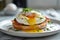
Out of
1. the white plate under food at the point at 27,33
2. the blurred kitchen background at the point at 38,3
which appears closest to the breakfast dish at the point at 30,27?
the white plate under food at the point at 27,33

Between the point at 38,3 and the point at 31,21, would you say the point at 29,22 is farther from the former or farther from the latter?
the point at 38,3

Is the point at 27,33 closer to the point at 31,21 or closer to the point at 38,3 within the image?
the point at 31,21

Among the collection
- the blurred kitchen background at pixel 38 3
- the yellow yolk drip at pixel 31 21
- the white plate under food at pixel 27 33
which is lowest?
the white plate under food at pixel 27 33

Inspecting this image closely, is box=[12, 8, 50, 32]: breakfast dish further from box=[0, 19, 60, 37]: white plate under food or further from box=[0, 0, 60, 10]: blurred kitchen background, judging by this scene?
box=[0, 0, 60, 10]: blurred kitchen background

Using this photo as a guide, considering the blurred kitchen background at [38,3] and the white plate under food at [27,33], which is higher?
the blurred kitchen background at [38,3]

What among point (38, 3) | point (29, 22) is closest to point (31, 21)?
point (29, 22)

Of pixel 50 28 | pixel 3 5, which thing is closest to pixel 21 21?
pixel 50 28

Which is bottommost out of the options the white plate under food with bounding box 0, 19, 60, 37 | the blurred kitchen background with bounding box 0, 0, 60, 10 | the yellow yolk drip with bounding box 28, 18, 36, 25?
the white plate under food with bounding box 0, 19, 60, 37

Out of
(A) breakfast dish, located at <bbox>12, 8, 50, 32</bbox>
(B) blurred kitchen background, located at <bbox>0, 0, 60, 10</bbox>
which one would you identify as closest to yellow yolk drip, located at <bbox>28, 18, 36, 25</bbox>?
(A) breakfast dish, located at <bbox>12, 8, 50, 32</bbox>

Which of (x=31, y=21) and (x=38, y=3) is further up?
(x=38, y=3)

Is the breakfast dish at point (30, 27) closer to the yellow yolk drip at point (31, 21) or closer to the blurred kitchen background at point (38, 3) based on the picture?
the yellow yolk drip at point (31, 21)

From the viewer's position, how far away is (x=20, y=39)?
2.52 feet

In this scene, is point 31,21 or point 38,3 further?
point 38,3

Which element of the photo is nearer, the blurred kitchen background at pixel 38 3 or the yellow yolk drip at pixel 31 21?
the yellow yolk drip at pixel 31 21
